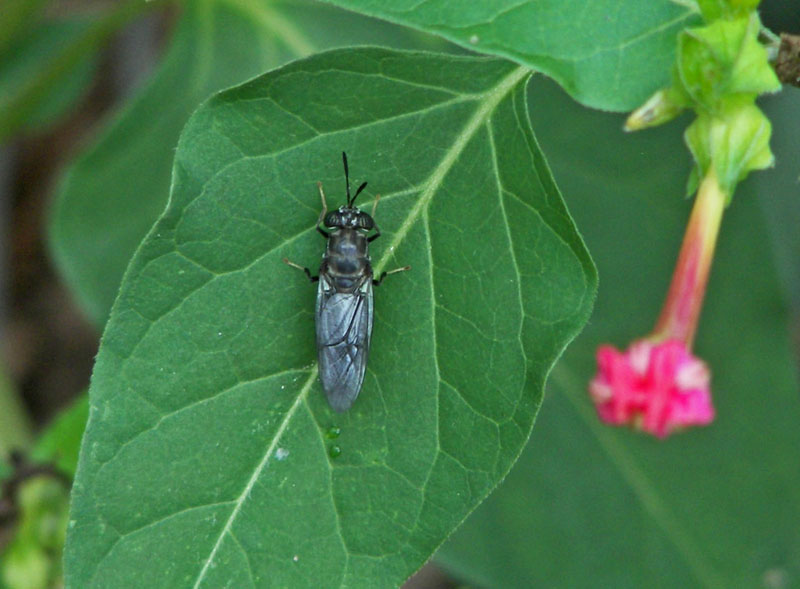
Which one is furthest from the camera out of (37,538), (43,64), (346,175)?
(43,64)

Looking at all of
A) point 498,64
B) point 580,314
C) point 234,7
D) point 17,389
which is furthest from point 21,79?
point 580,314

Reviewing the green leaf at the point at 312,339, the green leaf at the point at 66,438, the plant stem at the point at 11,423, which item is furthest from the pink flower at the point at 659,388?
the plant stem at the point at 11,423

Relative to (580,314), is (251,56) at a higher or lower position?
higher

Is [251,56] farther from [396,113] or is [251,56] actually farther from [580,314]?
[580,314]

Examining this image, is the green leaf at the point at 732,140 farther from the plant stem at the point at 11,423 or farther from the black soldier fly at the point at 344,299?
the plant stem at the point at 11,423

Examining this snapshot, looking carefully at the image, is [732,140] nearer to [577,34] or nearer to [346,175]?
[577,34]

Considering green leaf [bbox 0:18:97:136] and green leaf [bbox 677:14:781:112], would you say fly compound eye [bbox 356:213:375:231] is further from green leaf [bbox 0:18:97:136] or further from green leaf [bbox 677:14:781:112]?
green leaf [bbox 0:18:97:136]

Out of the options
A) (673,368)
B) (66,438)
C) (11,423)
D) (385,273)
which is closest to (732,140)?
(673,368)
